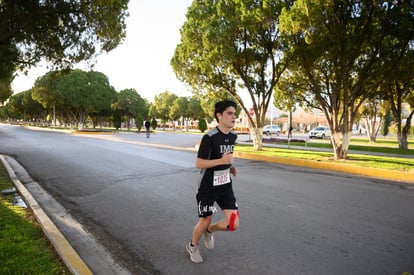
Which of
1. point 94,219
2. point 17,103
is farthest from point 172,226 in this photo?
point 17,103

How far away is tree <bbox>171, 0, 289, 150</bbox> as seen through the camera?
13289mm

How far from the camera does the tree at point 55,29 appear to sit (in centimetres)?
904

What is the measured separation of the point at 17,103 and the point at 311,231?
88.0 m

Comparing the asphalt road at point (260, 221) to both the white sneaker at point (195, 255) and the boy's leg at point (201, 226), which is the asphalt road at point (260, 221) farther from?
the boy's leg at point (201, 226)

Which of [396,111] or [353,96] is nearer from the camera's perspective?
[353,96]

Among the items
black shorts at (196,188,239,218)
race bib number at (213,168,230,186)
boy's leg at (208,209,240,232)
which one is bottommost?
boy's leg at (208,209,240,232)

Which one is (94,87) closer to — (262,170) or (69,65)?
(69,65)

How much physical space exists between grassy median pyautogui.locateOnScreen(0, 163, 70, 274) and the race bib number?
1769mm

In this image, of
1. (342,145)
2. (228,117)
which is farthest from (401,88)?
(228,117)

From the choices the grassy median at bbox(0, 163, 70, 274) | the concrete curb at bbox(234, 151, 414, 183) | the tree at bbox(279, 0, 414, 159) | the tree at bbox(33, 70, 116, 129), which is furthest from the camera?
the tree at bbox(33, 70, 116, 129)

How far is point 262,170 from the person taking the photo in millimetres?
10047

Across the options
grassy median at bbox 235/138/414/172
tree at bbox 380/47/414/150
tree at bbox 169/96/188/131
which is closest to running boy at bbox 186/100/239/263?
grassy median at bbox 235/138/414/172

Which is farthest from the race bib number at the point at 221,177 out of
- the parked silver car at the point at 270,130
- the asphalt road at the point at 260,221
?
the parked silver car at the point at 270,130

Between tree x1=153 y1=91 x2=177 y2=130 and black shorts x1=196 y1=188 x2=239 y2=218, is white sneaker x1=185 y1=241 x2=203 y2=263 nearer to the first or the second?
black shorts x1=196 y1=188 x2=239 y2=218
